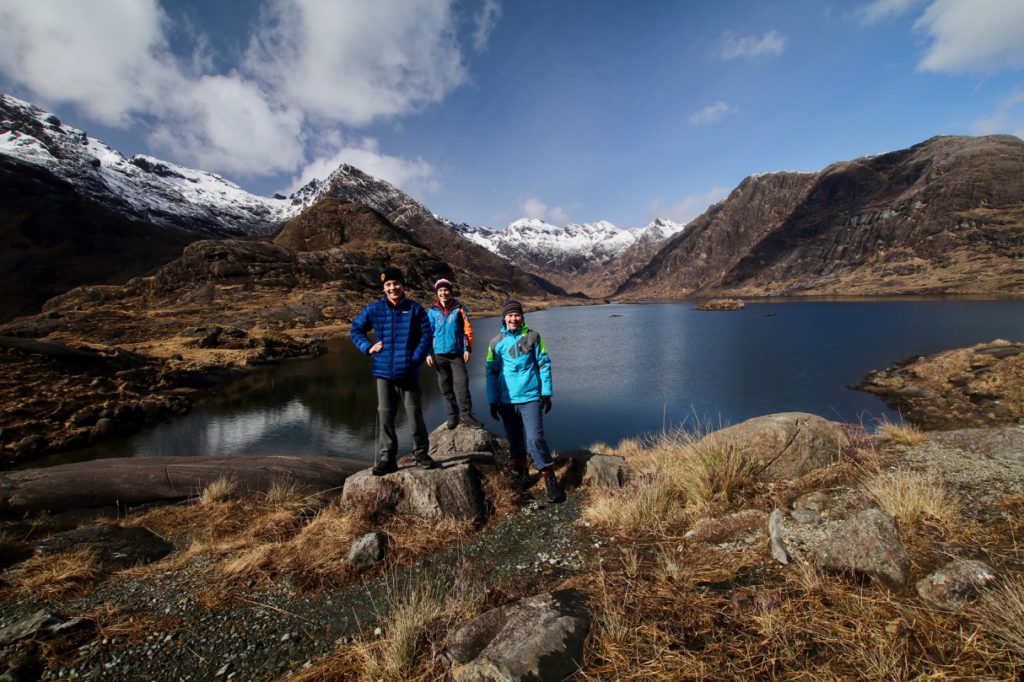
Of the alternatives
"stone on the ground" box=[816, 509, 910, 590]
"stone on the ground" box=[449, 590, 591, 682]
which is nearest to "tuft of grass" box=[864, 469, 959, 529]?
"stone on the ground" box=[816, 509, 910, 590]

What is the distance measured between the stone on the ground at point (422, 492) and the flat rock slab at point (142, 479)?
9.92 ft

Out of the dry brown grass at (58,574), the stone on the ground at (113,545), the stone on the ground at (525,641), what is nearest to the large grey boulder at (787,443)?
the stone on the ground at (525,641)

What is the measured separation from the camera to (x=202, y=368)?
3088 cm

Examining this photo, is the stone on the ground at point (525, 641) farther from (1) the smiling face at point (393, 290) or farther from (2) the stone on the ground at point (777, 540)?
(1) the smiling face at point (393, 290)

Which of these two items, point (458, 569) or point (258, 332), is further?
point (258, 332)

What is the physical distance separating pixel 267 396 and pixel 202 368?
338 inches

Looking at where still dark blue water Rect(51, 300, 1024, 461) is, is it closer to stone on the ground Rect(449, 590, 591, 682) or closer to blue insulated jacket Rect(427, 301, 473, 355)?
blue insulated jacket Rect(427, 301, 473, 355)

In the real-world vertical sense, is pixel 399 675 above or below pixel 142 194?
below

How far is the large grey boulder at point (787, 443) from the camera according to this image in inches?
225

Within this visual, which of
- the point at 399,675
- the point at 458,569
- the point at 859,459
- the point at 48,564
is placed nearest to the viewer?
the point at 399,675

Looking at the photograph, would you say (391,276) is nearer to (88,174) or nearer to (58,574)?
(58,574)

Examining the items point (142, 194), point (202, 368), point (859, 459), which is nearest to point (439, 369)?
point (859, 459)

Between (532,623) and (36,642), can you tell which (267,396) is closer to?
(36,642)

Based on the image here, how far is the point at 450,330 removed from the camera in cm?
785
